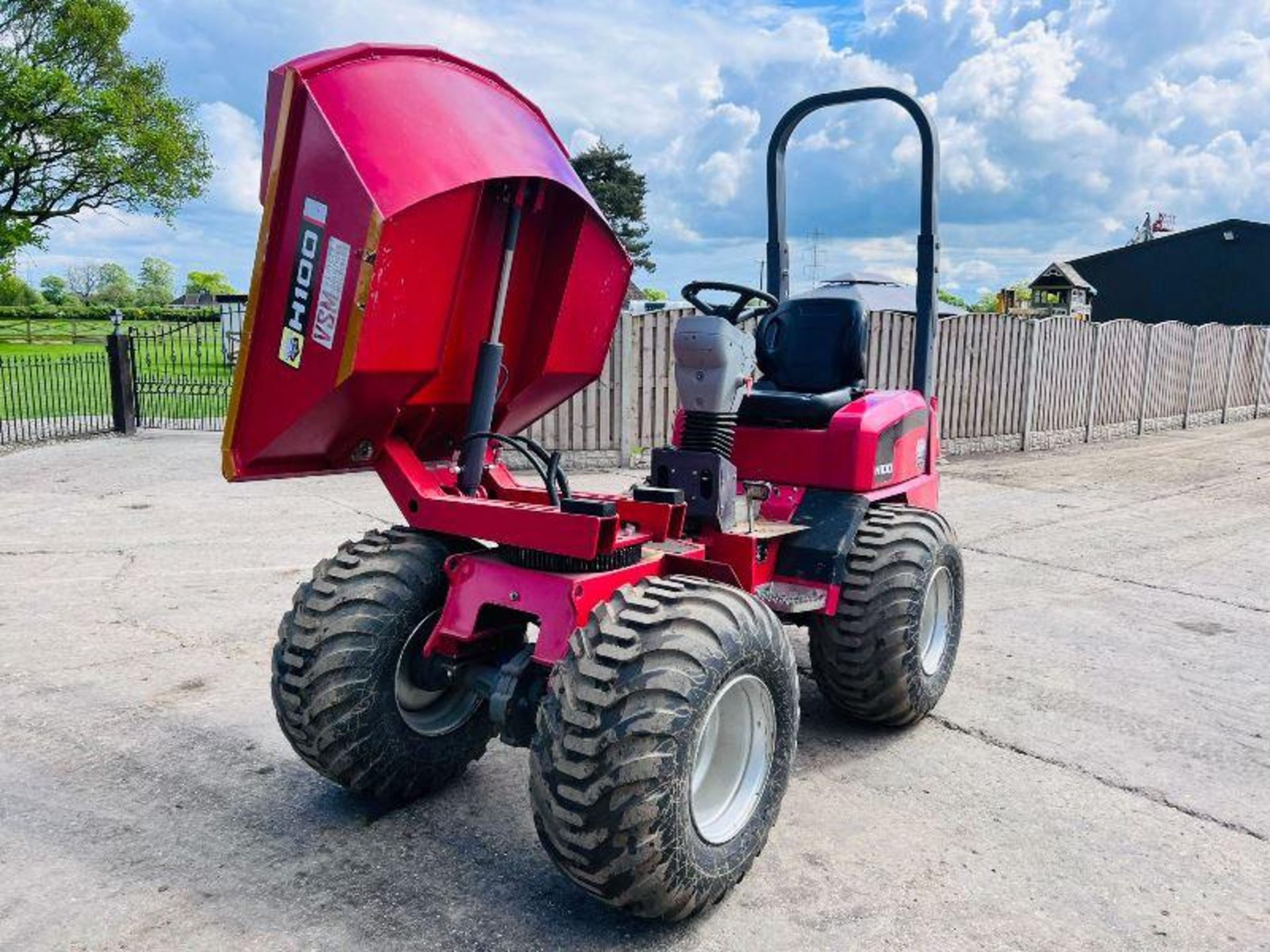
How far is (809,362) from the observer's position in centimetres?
452

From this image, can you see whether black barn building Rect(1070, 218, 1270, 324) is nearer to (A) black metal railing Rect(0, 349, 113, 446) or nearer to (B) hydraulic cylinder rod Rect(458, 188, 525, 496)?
(A) black metal railing Rect(0, 349, 113, 446)

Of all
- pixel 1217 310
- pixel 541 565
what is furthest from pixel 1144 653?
pixel 1217 310

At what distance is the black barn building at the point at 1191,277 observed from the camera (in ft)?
108

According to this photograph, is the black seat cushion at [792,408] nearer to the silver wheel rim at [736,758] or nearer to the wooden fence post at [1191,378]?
the silver wheel rim at [736,758]

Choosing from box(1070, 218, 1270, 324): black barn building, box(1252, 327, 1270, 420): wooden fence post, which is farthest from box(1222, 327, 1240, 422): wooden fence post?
box(1070, 218, 1270, 324): black barn building

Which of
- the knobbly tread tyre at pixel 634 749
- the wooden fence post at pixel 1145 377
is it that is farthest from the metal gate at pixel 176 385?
the wooden fence post at pixel 1145 377

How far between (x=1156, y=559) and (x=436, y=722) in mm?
6525

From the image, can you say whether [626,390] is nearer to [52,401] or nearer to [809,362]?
[809,362]

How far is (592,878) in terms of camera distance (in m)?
2.58

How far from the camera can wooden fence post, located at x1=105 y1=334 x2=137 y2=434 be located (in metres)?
13.3

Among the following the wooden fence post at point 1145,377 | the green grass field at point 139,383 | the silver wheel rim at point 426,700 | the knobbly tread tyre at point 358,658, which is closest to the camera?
the knobbly tread tyre at point 358,658

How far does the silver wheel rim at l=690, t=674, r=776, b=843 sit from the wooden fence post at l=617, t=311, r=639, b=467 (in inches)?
322

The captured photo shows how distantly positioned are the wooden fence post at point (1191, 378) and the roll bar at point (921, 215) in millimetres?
16789

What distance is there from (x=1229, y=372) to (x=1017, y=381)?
9042 mm
